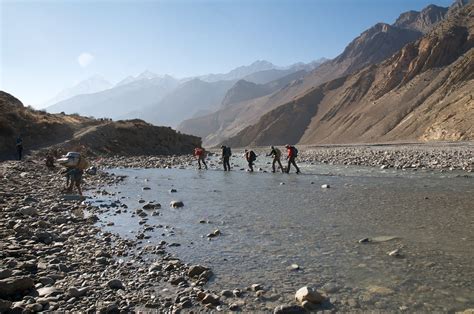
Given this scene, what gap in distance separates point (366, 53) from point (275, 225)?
195 m

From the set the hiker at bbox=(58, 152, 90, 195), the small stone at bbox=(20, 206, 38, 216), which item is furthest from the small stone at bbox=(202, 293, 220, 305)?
the hiker at bbox=(58, 152, 90, 195)

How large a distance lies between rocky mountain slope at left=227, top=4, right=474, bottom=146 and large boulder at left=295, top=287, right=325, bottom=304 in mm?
58616

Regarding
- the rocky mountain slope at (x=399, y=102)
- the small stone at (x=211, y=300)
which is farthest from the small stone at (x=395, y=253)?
the rocky mountain slope at (x=399, y=102)

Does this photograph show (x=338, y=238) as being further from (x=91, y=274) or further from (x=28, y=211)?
(x=28, y=211)

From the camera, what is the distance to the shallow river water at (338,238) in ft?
20.9

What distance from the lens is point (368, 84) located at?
121062mm

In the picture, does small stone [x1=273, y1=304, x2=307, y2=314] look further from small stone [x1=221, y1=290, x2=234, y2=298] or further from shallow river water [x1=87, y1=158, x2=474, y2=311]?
small stone [x1=221, y1=290, x2=234, y2=298]

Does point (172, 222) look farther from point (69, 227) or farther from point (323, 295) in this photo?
point (323, 295)

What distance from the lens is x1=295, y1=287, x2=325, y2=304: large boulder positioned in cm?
584

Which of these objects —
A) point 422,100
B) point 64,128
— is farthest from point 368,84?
point 64,128

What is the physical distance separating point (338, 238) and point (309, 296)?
3.75 m

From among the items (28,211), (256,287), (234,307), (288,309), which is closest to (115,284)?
(234,307)

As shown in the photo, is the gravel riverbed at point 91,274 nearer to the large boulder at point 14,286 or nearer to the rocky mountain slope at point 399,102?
the large boulder at point 14,286

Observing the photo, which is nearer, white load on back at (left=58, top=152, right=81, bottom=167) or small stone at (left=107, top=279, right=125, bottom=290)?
small stone at (left=107, top=279, right=125, bottom=290)
